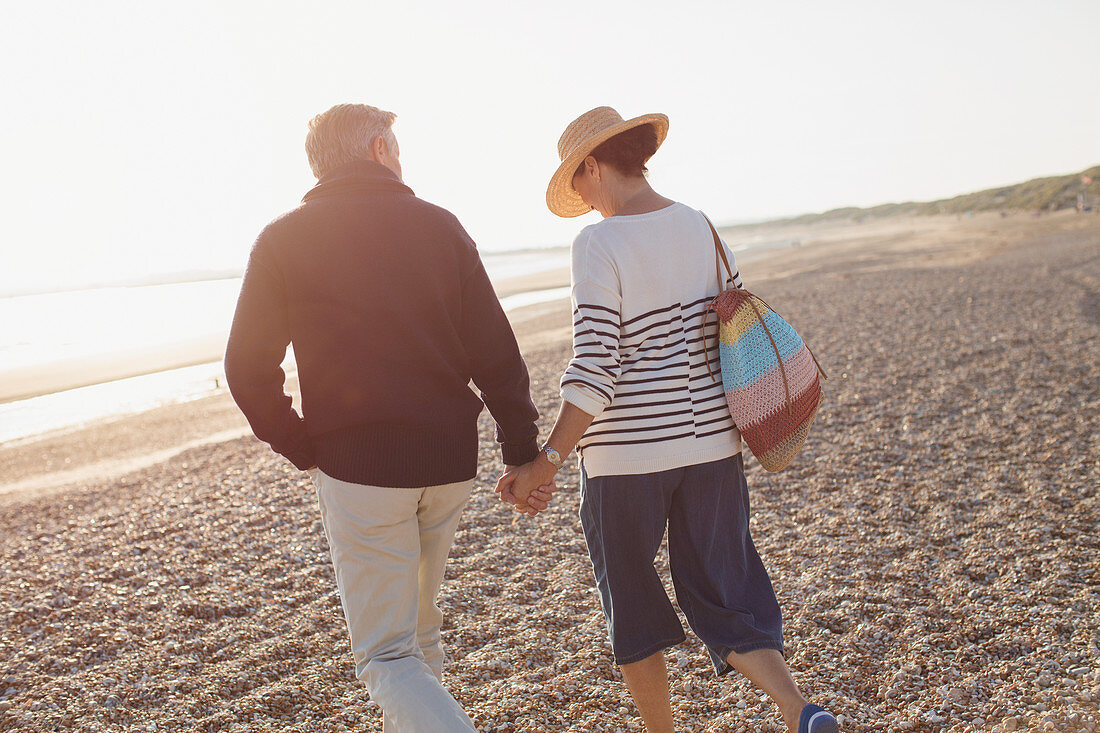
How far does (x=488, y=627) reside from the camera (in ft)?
11.7

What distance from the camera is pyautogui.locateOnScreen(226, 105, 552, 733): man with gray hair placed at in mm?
1991

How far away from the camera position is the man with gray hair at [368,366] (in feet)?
6.53

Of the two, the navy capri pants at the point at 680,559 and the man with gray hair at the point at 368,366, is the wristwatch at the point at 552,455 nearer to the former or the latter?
the navy capri pants at the point at 680,559

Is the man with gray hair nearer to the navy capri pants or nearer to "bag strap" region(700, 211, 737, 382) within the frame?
the navy capri pants

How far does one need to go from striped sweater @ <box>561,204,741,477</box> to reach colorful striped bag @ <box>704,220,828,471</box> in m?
0.05

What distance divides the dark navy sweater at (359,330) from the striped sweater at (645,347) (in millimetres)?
317

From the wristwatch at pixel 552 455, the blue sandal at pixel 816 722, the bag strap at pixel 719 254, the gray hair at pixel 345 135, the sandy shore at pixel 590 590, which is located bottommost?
the sandy shore at pixel 590 590

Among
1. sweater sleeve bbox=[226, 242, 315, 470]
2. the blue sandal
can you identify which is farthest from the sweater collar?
the blue sandal

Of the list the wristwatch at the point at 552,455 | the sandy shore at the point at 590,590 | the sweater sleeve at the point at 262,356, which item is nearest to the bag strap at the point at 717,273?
the wristwatch at the point at 552,455

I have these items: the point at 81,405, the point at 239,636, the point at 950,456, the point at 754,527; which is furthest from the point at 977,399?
the point at 81,405

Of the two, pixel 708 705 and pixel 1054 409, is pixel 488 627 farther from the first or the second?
pixel 1054 409

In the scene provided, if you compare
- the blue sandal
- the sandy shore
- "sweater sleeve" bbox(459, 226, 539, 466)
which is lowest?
the sandy shore

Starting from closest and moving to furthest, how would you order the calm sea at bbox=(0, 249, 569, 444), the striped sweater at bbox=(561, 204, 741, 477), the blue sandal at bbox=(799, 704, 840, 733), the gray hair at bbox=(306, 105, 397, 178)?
the blue sandal at bbox=(799, 704, 840, 733) → the striped sweater at bbox=(561, 204, 741, 477) → the gray hair at bbox=(306, 105, 397, 178) → the calm sea at bbox=(0, 249, 569, 444)

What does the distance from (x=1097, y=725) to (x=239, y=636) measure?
3.31m
